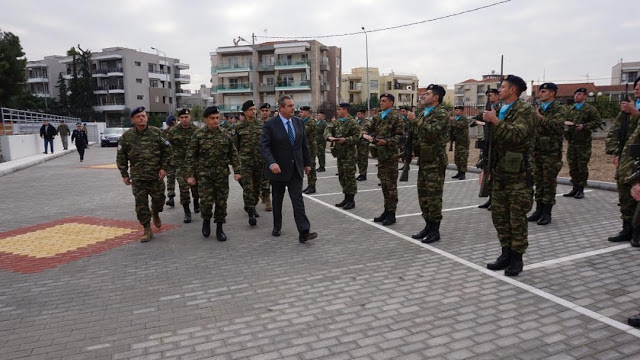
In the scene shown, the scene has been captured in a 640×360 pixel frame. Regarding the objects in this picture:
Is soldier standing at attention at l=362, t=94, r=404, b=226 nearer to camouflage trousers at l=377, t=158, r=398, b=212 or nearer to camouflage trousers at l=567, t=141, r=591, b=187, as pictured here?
camouflage trousers at l=377, t=158, r=398, b=212

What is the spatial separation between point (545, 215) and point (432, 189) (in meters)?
2.30

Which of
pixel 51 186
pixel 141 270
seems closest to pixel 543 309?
pixel 141 270

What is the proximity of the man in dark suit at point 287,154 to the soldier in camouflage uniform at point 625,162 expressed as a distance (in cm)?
414

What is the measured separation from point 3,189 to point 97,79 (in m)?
65.7

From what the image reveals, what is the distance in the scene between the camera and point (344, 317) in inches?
147

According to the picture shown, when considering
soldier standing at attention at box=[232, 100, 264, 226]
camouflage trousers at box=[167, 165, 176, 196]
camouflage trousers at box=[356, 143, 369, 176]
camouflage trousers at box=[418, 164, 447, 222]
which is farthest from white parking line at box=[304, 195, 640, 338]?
camouflage trousers at box=[356, 143, 369, 176]

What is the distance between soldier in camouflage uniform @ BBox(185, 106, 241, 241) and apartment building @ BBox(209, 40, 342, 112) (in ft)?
167

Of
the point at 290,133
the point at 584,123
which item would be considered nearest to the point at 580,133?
the point at 584,123

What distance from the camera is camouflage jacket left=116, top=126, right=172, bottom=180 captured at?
21.6 feet

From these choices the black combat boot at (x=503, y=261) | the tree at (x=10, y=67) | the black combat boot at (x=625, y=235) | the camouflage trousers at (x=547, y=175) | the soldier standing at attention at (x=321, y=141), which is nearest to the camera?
the black combat boot at (x=503, y=261)

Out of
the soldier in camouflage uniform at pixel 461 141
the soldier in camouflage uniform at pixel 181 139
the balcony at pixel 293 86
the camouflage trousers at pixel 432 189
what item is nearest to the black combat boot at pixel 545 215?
the camouflage trousers at pixel 432 189

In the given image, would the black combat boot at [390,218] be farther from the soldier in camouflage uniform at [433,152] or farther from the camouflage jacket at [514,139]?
the camouflage jacket at [514,139]

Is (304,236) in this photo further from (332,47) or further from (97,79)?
(97,79)

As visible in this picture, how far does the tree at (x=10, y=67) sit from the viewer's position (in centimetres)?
3941
